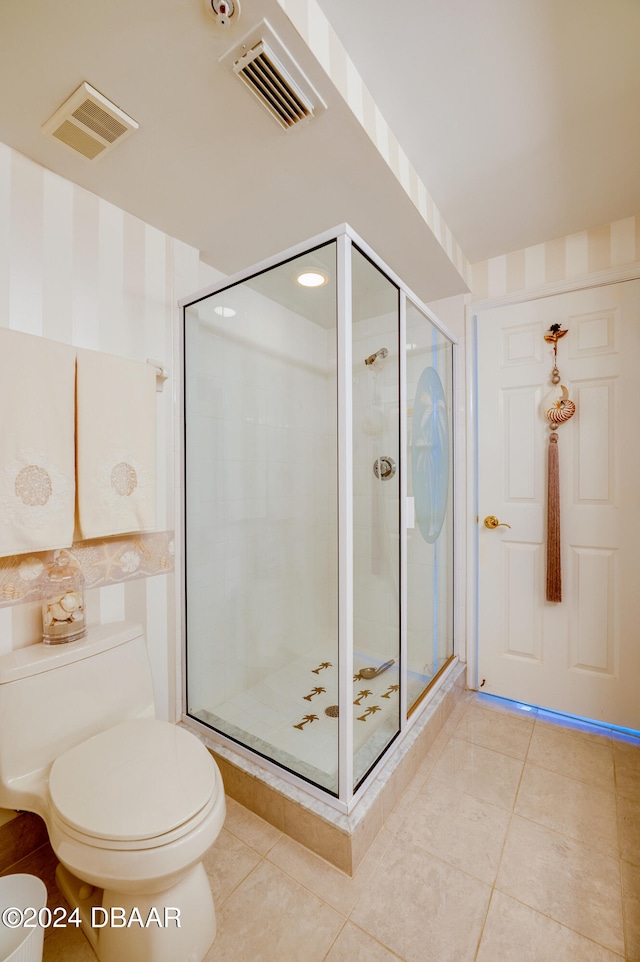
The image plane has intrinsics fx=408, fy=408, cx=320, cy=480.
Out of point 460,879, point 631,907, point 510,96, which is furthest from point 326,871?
point 510,96

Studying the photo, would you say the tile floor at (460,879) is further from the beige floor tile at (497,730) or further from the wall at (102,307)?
the wall at (102,307)

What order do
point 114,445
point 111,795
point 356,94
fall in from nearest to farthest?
1. point 111,795
2. point 356,94
3. point 114,445

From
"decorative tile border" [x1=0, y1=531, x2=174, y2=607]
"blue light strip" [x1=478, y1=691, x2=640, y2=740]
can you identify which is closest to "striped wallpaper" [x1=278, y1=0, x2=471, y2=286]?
"decorative tile border" [x1=0, y1=531, x2=174, y2=607]

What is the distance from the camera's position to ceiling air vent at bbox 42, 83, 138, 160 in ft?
3.62

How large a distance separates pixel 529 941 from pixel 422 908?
267 mm

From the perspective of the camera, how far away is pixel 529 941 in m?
1.05

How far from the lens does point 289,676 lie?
A: 6.05 feet

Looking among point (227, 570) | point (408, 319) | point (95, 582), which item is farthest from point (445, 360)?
point (95, 582)

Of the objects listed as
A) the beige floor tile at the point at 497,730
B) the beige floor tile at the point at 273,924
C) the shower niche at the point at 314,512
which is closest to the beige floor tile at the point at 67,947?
the beige floor tile at the point at 273,924

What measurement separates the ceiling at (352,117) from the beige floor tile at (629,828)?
234 cm

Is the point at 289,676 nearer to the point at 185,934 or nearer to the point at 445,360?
the point at 185,934

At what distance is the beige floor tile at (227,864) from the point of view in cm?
119

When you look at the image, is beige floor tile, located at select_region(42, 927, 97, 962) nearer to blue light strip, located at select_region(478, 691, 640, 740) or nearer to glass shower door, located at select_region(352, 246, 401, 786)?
glass shower door, located at select_region(352, 246, 401, 786)

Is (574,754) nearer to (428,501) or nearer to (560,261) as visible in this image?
(428,501)
